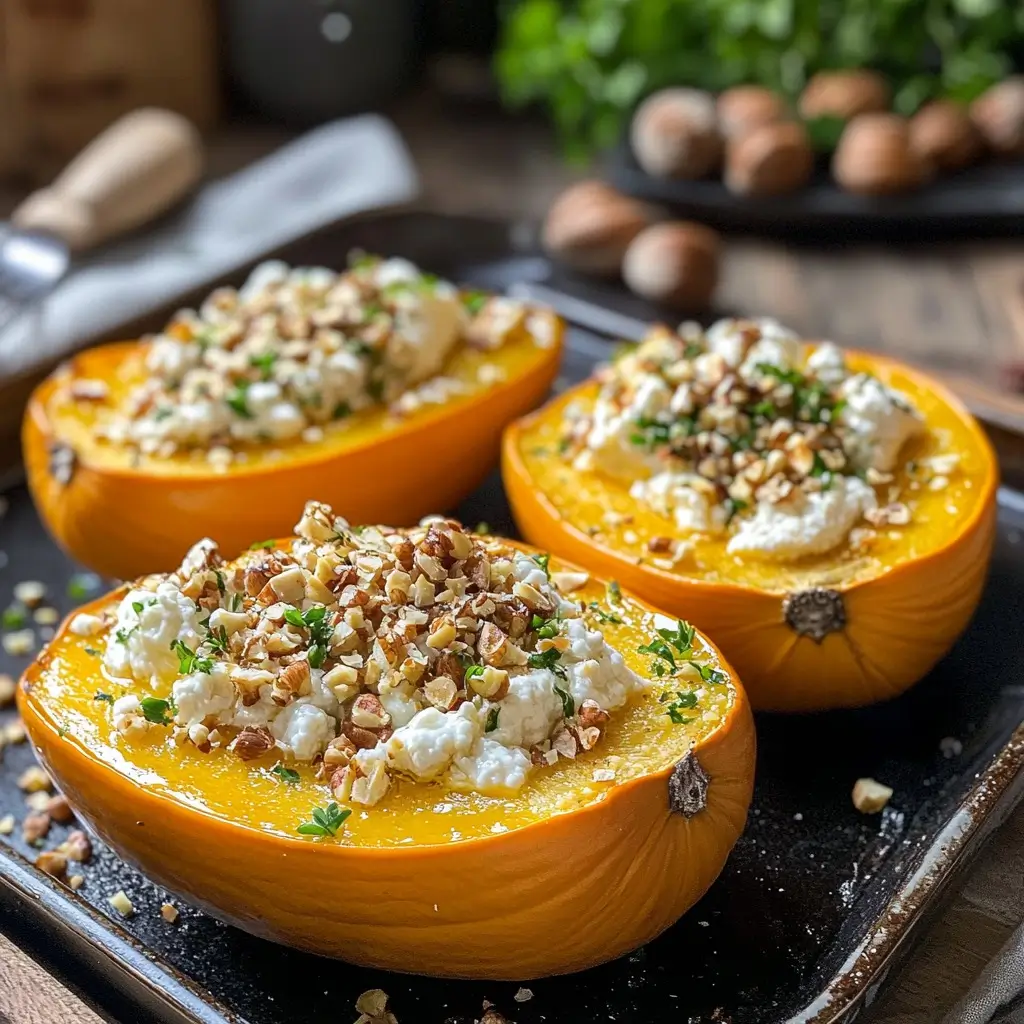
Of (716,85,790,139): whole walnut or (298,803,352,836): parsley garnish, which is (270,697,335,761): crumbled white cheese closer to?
(298,803,352,836): parsley garnish

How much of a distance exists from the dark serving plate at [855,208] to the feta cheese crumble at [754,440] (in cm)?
136

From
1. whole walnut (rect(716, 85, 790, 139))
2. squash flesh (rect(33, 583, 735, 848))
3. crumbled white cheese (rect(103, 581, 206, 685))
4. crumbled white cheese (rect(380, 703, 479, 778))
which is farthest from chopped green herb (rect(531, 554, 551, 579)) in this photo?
whole walnut (rect(716, 85, 790, 139))

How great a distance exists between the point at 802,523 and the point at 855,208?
1725mm

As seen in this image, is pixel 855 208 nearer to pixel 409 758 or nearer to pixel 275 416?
pixel 275 416

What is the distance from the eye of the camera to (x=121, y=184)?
10.2ft

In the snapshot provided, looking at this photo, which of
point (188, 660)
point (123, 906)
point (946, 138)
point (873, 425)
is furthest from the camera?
point (946, 138)

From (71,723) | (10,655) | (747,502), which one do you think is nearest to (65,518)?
(10,655)

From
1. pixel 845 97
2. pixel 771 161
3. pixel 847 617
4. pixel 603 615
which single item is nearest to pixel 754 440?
pixel 847 617

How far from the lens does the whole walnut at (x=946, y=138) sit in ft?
11.2

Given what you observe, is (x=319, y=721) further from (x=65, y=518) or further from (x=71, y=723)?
(x=65, y=518)

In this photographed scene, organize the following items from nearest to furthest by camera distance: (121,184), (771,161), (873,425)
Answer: (873,425) < (121,184) < (771,161)

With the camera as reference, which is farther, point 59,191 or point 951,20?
point 951,20

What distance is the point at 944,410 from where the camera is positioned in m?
2.06

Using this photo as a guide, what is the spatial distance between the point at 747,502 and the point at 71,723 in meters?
0.84
